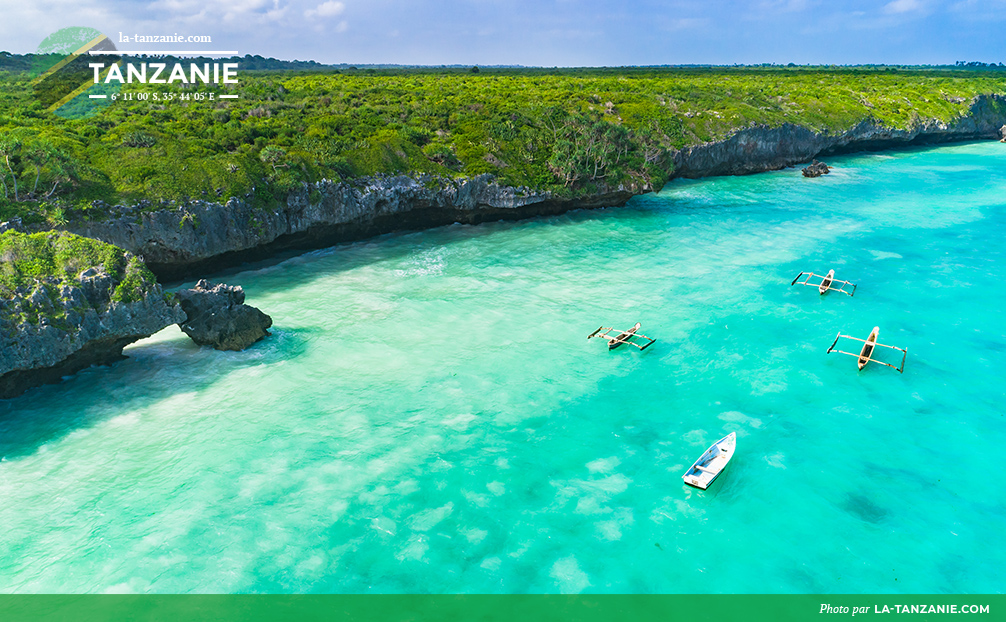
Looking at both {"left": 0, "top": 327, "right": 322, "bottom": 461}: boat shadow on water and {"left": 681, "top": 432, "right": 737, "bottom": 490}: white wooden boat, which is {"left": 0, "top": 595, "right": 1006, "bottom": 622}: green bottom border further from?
{"left": 0, "top": 327, "right": 322, "bottom": 461}: boat shadow on water

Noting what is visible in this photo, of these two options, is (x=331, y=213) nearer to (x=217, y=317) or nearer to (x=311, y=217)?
(x=311, y=217)

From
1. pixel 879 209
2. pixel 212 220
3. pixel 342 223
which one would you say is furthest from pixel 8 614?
pixel 879 209

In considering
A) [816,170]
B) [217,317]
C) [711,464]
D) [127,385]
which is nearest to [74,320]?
[127,385]

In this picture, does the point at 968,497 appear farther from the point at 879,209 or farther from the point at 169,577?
the point at 879,209

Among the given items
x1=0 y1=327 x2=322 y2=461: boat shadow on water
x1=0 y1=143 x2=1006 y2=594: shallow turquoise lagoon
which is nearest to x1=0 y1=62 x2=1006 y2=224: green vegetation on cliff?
x1=0 y1=143 x2=1006 y2=594: shallow turquoise lagoon

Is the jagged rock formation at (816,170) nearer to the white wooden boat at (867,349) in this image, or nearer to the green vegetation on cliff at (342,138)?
the green vegetation on cliff at (342,138)

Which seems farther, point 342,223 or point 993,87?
point 993,87
